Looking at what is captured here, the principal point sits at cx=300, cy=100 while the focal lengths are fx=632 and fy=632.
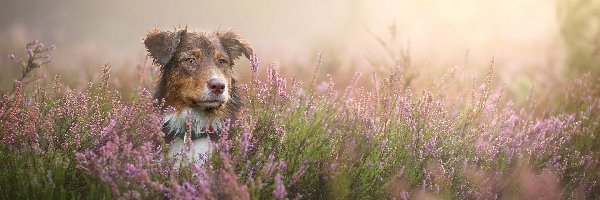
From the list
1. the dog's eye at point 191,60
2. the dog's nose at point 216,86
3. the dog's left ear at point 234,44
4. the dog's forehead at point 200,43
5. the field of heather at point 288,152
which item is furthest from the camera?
the dog's left ear at point 234,44

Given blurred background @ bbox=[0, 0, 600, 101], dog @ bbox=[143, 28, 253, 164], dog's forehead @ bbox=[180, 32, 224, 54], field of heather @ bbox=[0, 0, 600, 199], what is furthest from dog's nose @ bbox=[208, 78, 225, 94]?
blurred background @ bbox=[0, 0, 600, 101]

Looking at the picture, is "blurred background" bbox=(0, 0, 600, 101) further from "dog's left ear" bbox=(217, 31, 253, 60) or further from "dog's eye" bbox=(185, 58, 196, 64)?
"dog's eye" bbox=(185, 58, 196, 64)

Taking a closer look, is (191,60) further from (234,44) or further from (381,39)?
(381,39)

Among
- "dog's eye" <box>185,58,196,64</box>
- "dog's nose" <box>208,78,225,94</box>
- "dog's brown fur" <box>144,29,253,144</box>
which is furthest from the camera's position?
"dog's eye" <box>185,58,196,64</box>

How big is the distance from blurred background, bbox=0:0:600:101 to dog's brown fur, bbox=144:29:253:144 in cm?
19

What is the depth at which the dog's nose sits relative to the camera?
419 centimetres

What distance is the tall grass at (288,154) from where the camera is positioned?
3150mm

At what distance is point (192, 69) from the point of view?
4.45m

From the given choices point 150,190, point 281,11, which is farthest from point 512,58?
point 281,11

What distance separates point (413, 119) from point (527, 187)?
0.94m

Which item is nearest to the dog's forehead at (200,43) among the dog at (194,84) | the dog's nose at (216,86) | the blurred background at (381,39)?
the dog at (194,84)

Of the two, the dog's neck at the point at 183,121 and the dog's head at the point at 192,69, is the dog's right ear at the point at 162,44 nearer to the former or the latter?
the dog's head at the point at 192,69

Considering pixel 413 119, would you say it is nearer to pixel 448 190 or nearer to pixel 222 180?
pixel 448 190

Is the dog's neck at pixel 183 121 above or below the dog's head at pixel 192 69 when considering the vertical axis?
below
